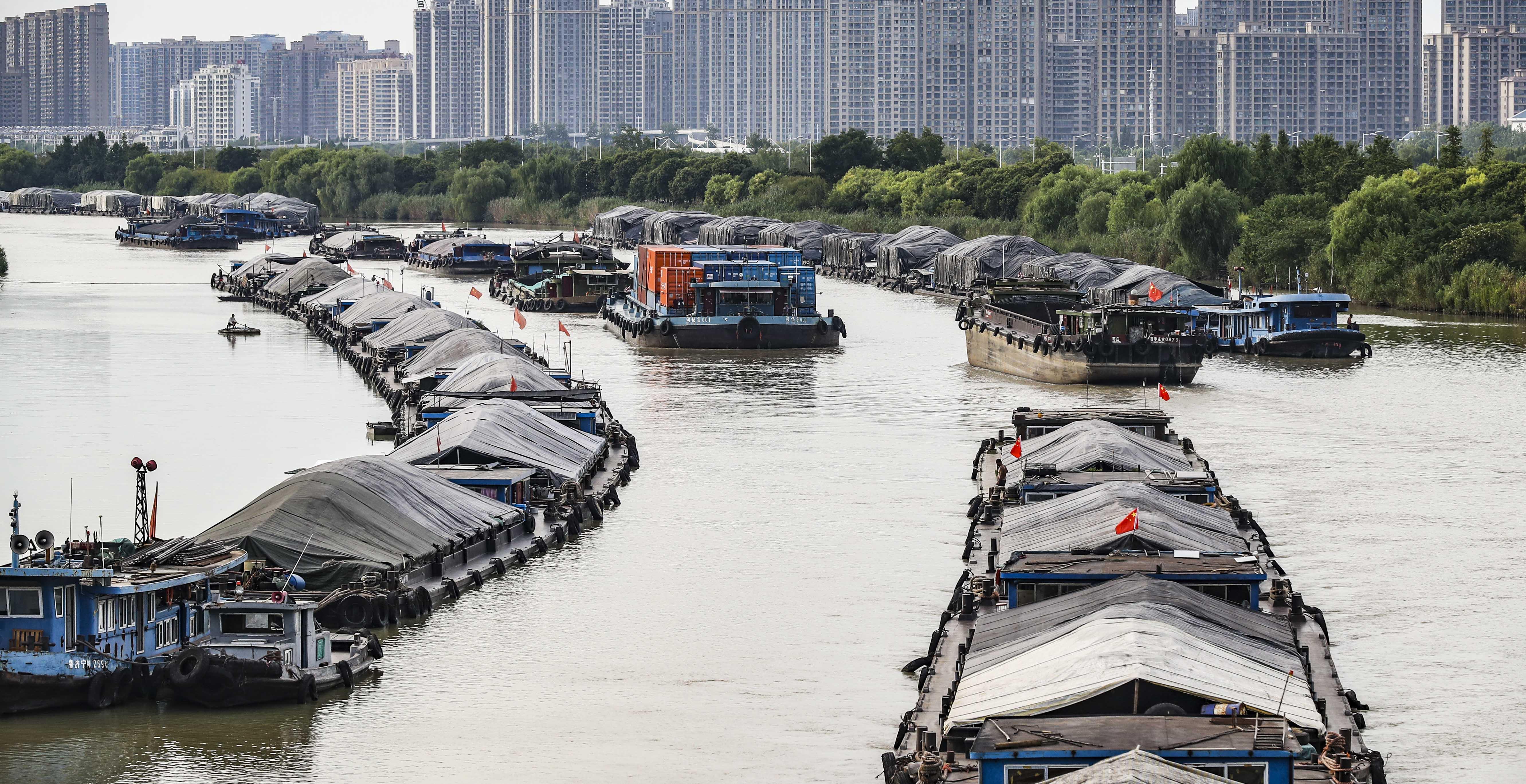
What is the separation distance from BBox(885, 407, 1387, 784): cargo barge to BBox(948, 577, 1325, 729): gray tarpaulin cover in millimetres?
21

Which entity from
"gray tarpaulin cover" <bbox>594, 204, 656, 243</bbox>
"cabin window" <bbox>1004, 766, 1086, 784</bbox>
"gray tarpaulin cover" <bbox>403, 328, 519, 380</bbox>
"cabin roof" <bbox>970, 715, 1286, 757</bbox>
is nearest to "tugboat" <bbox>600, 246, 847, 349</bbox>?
"gray tarpaulin cover" <bbox>403, 328, 519, 380</bbox>

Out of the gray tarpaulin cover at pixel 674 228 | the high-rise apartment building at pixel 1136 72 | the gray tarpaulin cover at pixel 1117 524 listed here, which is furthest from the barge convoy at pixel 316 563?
the high-rise apartment building at pixel 1136 72

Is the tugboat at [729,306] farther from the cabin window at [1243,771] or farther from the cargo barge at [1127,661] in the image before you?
the cabin window at [1243,771]

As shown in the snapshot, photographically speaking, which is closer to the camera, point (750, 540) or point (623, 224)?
point (750, 540)

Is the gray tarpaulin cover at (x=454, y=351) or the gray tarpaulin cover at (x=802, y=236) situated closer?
the gray tarpaulin cover at (x=454, y=351)

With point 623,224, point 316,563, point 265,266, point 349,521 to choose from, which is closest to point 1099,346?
point 349,521

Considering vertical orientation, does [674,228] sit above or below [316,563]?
above

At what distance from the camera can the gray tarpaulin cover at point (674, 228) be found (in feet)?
335

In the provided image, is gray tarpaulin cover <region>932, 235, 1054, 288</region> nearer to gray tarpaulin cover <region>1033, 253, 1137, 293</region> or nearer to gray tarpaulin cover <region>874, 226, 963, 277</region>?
gray tarpaulin cover <region>1033, 253, 1137, 293</region>

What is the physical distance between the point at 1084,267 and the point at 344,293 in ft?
79.9

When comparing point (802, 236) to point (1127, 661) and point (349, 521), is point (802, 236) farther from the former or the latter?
point (1127, 661)

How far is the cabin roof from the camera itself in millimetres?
13812

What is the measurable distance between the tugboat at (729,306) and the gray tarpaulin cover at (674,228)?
137 ft

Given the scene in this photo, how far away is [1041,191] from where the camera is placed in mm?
90125
